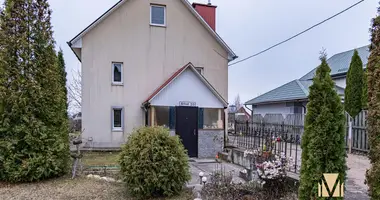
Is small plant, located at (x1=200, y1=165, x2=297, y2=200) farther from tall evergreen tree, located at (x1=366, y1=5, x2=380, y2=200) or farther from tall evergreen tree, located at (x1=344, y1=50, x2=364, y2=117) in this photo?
tall evergreen tree, located at (x1=344, y1=50, x2=364, y2=117)

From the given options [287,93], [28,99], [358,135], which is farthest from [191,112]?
[287,93]

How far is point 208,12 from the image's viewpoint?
1463 cm

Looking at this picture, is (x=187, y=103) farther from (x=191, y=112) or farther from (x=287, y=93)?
(x=287, y=93)

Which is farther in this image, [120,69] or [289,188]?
[120,69]

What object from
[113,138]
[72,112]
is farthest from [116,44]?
[72,112]

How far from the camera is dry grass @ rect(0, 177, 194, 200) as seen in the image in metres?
5.59

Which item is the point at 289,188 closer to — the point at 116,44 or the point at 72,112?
the point at 116,44

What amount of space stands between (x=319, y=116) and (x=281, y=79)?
78.1 feet

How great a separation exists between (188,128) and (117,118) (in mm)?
3574

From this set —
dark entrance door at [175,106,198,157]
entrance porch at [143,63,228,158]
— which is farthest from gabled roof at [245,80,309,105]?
dark entrance door at [175,106,198,157]

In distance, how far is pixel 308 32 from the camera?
37.4 feet

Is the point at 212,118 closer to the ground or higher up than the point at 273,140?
higher up

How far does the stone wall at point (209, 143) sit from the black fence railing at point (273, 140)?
88 cm

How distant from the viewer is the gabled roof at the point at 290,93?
53.8 feet
